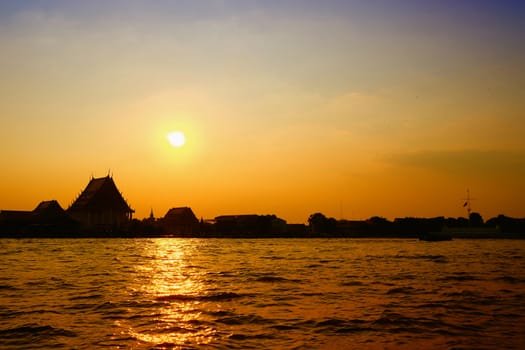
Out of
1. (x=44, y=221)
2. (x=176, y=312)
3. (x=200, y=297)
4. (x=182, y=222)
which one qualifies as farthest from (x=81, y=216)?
(x=176, y=312)

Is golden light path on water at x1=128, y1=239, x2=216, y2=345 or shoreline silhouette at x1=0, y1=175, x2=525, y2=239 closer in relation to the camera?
golden light path on water at x1=128, y1=239, x2=216, y2=345

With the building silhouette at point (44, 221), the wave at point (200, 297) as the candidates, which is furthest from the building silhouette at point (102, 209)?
the wave at point (200, 297)

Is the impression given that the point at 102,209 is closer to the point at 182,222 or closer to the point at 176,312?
the point at 182,222

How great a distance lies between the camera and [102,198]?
130875 mm

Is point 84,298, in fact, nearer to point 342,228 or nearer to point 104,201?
point 104,201

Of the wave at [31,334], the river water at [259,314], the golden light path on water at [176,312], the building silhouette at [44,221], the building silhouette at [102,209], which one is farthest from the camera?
the building silhouette at [102,209]

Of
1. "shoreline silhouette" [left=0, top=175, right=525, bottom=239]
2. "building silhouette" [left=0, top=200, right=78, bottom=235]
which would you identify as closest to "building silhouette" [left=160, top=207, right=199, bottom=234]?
"shoreline silhouette" [left=0, top=175, right=525, bottom=239]

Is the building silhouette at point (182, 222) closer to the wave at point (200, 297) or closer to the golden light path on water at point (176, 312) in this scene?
the golden light path on water at point (176, 312)

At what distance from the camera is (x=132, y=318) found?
1300 cm

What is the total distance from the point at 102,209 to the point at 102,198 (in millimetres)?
2856

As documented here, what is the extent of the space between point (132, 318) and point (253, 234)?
504 feet

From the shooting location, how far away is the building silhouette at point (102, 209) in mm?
130000

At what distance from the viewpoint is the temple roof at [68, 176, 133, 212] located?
5128 inches

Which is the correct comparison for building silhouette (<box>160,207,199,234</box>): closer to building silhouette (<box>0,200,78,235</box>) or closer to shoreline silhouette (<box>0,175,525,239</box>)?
shoreline silhouette (<box>0,175,525,239</box>)
